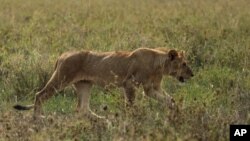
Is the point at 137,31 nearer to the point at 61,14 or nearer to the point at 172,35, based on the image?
the point at 172,35

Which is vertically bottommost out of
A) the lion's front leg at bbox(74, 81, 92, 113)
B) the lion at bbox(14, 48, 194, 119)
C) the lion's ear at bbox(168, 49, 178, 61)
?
the lion's front leg at bbox(74, 81, 92, 113)

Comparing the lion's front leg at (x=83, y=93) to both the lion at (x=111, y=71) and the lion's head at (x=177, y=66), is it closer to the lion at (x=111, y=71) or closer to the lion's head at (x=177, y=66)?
the lion at (x=111, y=71)

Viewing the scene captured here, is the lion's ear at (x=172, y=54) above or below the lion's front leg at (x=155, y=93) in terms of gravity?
above

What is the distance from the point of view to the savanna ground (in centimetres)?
623

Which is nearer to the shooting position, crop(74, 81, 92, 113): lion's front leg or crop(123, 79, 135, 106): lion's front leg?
crop(123, 79, 135, 106): lion's front leg

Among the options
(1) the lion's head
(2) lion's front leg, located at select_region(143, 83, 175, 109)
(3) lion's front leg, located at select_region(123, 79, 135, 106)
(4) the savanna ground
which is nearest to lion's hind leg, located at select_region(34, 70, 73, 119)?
(4) the savanna ground

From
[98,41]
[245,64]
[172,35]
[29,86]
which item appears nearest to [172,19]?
[172,35]

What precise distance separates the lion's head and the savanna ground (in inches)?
9.4

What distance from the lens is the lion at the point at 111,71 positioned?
8.21 meters

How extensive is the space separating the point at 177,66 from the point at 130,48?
8.62 feet

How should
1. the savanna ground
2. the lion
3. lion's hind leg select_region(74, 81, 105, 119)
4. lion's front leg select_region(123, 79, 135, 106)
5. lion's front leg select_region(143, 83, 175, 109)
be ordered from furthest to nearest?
1. lion's hind leg select_region(74, 81, 105, 119)
2. the lion
3. lion's front leg select_region(123, 79, 135, 106)
4. lion's front leg select_region(143, 83, 175, 109)
5. the savanna ground

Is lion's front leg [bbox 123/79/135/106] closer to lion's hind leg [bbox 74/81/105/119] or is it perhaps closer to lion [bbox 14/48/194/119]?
lion [bbox 14/48/194/119]

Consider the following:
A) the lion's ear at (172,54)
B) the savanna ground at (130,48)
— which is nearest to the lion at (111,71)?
the lion's ear at (172,54)

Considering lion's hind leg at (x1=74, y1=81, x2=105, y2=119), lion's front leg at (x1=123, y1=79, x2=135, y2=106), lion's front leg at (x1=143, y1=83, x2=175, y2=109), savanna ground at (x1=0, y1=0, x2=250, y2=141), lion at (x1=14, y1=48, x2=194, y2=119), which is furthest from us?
lion's hind leg at (x1=74, y1=81, x2=105, y2=119)
